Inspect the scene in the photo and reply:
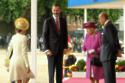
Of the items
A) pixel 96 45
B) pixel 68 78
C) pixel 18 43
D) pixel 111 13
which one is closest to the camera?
pixel 18 43

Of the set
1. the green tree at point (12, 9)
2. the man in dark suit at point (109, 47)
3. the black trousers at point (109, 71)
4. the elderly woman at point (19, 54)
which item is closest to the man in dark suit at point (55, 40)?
the elderly woman at point (19, 54)

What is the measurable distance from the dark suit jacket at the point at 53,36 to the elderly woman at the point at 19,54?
0.41m

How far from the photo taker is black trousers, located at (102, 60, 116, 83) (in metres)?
11.2

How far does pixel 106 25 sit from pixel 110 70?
957 mm

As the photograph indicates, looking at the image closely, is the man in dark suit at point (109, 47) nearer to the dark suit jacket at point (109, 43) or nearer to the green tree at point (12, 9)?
the dark suit jacket at point (109, 43)

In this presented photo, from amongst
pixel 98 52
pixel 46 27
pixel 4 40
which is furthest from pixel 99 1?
pixel 4 40

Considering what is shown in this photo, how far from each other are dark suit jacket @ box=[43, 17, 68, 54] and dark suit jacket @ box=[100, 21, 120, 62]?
849mm

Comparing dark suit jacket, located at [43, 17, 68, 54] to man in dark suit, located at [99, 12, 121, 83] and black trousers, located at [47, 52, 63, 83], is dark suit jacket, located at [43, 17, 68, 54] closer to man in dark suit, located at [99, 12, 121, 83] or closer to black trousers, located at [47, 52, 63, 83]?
black trousers, located at [47, 52, 63, 83]

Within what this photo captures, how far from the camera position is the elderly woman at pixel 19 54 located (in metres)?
10.8

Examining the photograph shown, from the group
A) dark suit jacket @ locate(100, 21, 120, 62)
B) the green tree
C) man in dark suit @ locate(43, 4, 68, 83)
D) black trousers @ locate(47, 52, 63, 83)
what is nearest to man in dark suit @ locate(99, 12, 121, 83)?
dark suit jacket @ locate(100, 21, 120, 62)

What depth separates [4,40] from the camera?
5931 centimetres

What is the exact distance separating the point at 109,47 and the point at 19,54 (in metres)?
1.87

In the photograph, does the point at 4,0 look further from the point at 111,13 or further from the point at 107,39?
the point at 107,39

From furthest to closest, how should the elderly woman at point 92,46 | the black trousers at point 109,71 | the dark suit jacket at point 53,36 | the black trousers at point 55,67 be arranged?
the elderly woman at point 92,46 → the black trousers at point 109,71 → the dark suit jacket at point 53,36 → the black trousers at point 55,67
